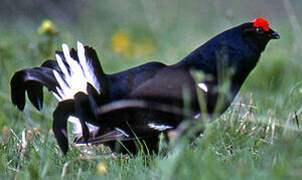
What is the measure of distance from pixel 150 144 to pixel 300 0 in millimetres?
5902

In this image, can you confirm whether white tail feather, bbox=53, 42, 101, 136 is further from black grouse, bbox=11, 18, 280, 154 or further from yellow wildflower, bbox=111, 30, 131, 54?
yellow wildflower, bbox=111, 30, 131, 54

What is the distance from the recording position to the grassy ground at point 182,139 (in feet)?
7.03

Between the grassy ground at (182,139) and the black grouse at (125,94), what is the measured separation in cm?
15

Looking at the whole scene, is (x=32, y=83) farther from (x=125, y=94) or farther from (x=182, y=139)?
(x=182, y=139)

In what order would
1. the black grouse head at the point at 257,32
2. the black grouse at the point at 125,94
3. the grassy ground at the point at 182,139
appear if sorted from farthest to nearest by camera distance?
1. the black grouse head at the point at 257,32
2. the black grouse at the point at 125,94
3. the grassy ground at the point at 182,139

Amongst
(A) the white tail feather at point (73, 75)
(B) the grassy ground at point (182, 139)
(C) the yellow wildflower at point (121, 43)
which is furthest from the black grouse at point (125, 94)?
(C) the yellow wildflower at point (121, 43)

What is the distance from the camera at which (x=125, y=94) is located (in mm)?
2951

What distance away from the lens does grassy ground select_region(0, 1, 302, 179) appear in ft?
7.03

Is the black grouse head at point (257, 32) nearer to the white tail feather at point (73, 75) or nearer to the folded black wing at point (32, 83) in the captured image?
the white tail feather at point (73, 75)

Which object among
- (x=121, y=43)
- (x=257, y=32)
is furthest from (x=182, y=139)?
(x=121, y=43)

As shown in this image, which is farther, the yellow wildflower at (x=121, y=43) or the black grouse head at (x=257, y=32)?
the yellow wildflower at (x=121, y=43)

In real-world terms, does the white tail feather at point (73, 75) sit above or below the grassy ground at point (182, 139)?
above

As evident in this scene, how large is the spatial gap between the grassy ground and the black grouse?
0.15 meters

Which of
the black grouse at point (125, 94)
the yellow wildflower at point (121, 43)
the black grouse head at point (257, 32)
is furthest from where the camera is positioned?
the yellow wildflower at point (121, 43)
